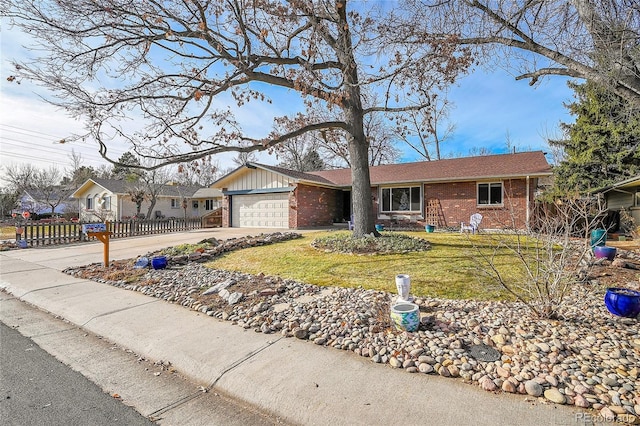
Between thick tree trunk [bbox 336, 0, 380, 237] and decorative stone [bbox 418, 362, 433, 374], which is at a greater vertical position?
thick tree trunk [bbox 336, 0, 380, 237]

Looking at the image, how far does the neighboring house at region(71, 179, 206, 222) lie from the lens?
2842 cm

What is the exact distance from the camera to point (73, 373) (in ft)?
10.3

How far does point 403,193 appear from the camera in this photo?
17.7 meters

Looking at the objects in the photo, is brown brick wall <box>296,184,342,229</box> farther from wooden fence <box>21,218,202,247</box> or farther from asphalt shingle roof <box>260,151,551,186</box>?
wooden fence <box>21,218,202,247</box>

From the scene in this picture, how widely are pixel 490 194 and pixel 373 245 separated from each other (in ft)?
31.2

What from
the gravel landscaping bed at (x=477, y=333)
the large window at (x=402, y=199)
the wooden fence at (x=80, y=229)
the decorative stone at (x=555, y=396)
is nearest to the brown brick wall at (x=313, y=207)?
the large window at (x=402, y=199)

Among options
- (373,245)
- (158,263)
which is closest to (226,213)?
(158,263)

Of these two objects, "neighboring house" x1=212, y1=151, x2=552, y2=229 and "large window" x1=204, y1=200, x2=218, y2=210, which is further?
"large window" x1=204, y1=200, x2=218, y2=210

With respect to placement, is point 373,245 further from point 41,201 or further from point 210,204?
point 41,201

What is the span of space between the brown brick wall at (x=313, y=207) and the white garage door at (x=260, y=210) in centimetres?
76

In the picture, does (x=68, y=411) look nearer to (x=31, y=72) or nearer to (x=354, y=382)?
(x=354, y=382)

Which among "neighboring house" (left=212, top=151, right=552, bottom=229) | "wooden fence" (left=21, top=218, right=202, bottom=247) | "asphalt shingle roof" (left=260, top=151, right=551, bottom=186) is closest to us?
"wooden fence" (left=21, top=218, right=202, bottom=247)

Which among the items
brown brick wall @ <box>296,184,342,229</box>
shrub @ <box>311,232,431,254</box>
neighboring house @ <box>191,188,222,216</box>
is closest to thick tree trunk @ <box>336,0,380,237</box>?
shrub @ <box>311,232,431,254</box>

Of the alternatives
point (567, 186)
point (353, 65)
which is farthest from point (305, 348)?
point (567, 186)
